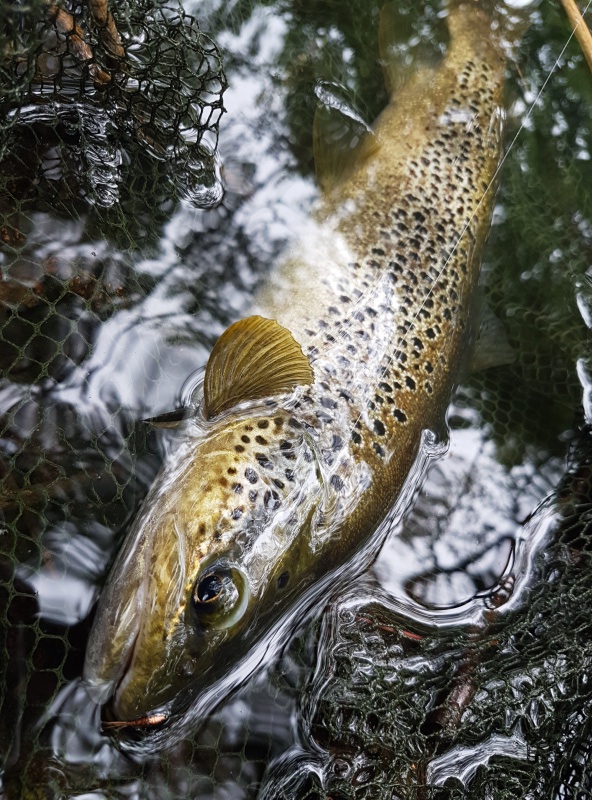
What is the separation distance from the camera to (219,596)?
8.26 feet

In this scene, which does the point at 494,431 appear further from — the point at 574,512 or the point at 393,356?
the point at 393,356

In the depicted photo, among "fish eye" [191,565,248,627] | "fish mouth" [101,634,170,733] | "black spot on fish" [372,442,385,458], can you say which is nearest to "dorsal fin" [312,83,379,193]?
"black spot on fish" [372,442,385,458]

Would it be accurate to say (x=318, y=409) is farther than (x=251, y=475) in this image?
Yes

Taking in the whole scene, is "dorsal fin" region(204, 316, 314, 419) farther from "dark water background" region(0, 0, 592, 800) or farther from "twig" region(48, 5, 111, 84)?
"twig" region(48, 5, 111, 84)

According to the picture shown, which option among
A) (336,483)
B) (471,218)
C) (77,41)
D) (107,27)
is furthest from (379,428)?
(77,41)

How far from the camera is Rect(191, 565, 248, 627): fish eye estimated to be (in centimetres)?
249

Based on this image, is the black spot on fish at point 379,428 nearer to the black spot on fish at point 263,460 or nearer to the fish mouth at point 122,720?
the black spot on fish at point 263,460

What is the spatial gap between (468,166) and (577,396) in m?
1.66

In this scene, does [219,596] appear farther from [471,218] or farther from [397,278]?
[471,218]

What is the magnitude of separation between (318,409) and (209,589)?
103cm

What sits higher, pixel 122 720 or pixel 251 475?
pixel 251 475

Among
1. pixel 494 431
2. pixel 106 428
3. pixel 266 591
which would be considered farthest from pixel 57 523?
pixel 494 431

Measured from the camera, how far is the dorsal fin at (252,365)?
2961 millimetres

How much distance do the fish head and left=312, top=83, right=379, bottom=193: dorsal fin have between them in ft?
6.31
